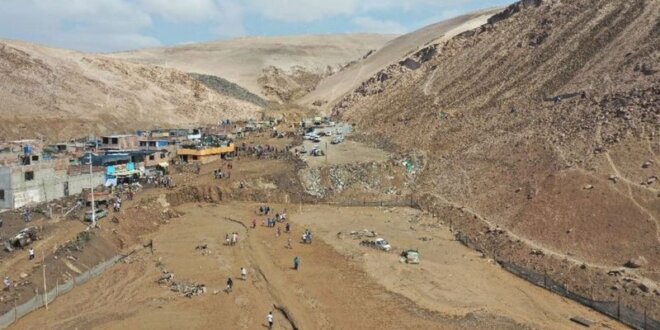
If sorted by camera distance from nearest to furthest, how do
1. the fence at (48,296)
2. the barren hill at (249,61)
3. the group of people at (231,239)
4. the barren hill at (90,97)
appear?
1. the fence at (48,296)
2. the group of people at (231,239)
3. the barren hill at (90,97)
4. the barren hill at (249,61)

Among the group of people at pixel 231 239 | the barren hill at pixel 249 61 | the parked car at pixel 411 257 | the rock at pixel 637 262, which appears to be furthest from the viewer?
the barren hill at pixel 249 61

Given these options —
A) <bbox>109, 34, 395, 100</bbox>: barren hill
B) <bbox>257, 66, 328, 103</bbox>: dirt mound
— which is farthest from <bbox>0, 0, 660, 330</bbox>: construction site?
<bbox>109, 34, 395, 100</bbox>: barren hill

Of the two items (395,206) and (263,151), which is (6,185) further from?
A: (263,151)

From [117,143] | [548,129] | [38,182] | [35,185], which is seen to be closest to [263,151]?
[117,143]

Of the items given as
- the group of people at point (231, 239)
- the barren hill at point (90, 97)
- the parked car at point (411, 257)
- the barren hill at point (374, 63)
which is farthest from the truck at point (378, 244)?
the barren hill at point (374, 63)

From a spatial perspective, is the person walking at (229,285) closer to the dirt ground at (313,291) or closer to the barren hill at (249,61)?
the dirt ground at (313,291)

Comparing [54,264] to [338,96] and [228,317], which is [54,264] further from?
[338,96]

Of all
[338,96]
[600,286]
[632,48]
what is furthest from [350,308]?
[338,96]
